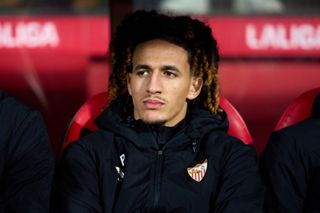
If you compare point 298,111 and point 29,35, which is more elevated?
point 29,35

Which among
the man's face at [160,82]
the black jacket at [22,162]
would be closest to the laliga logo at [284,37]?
the man's face at [160,82]

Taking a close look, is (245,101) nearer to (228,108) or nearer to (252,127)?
(252,127)

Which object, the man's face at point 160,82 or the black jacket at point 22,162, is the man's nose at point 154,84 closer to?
the man's face at point 160,82

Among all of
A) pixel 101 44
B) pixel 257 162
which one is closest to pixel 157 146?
pixel 257 162

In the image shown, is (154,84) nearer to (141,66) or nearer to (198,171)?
(141,66)

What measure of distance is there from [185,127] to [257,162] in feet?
0.77

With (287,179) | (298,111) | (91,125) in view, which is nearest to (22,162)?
(91,125)

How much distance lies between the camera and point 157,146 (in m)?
2.35

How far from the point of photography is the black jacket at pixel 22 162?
2.23 metres

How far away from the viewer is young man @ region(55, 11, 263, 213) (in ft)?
7.48

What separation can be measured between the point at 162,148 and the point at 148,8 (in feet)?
3.02

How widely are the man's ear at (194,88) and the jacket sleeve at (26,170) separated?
486mm

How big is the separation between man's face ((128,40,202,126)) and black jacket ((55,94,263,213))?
0.05 metres

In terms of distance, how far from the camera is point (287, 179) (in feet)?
7.43
